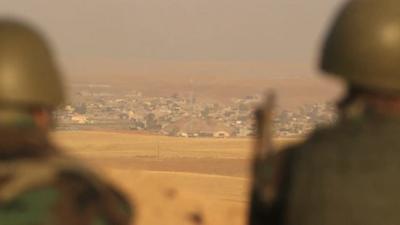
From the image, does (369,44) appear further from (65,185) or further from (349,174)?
(65,185)

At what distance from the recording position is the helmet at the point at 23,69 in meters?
4.89

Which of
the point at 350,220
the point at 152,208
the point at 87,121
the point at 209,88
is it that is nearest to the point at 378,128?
the point at 350,220

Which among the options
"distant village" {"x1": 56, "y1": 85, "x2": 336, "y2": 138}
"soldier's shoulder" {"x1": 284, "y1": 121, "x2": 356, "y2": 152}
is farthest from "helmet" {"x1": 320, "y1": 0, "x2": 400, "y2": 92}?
"distant village" {"x1": 56, "y1": 85, "x2": 336, "y2": 138}

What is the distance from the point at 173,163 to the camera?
32.4 m

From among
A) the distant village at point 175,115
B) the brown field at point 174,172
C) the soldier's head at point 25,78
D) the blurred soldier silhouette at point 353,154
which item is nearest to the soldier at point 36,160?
the soldier's head at point 25,78

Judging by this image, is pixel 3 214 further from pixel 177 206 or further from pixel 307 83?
pixel 307 83

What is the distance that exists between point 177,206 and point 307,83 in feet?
204

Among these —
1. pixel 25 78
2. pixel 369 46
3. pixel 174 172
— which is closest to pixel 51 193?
pixel 25 78

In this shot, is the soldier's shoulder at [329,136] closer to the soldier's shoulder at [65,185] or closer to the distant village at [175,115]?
the soldier's shoulder at [65,185]

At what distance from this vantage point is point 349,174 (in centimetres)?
487

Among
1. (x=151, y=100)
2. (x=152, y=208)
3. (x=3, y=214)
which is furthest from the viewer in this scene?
(x=151, y=100)

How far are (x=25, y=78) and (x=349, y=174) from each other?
1199 mm

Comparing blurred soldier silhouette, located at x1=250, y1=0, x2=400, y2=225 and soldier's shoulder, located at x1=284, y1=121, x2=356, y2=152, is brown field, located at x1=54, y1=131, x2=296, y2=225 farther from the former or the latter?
soldier's shoulder, located at x1=284, y1=121, x2=356, y2=152

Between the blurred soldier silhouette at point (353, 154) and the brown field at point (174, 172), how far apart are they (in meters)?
6.46
